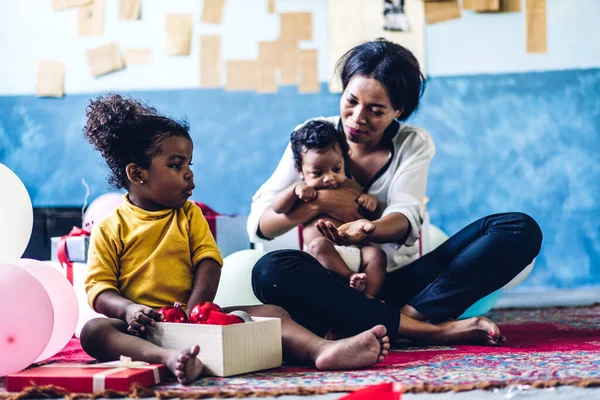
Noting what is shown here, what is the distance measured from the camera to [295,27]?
3016 mm

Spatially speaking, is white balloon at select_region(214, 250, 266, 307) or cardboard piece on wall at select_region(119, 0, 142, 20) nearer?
white balloon at select_region(214, 250, 266, 307)

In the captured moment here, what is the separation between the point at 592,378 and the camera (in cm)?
111

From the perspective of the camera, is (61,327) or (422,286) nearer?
(61,327)

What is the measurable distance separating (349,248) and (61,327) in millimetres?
649

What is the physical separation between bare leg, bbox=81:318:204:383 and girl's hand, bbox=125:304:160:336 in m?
0.01

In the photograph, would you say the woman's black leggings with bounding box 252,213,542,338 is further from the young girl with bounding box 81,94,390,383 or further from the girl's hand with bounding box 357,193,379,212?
the girl's hand with bounding box 357,193,379,212

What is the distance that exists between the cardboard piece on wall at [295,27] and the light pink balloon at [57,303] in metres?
1.75

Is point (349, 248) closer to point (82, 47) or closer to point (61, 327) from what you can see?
point (61, 327)

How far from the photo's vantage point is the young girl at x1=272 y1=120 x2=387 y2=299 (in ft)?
5.37

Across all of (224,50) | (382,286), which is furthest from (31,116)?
(382,286)

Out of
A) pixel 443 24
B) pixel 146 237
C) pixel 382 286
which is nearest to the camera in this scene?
pixel 146 237

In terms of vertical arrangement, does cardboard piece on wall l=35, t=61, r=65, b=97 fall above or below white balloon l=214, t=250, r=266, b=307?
above

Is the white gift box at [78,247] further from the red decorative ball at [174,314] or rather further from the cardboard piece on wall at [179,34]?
the cardboard piece on wall at [179,34]

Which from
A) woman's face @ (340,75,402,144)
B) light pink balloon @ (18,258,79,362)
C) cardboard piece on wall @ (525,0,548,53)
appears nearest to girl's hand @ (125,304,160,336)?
light pink balloon @ (18,258,79,362)
